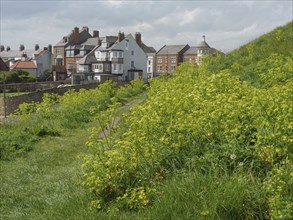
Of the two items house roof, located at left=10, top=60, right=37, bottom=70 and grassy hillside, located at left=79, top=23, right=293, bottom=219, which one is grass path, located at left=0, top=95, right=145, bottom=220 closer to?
grassy hillside, located at left=79, top=23, right=293, bottom=219

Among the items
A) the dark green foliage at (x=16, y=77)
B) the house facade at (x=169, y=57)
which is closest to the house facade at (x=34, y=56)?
the dark green foliage at (x=16, y=77)

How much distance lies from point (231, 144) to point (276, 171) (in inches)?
33.7

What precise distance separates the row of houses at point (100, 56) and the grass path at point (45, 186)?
50.0 m

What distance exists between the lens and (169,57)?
3679 inches

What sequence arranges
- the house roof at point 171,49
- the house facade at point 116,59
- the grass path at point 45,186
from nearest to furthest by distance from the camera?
the grass path at point 45,186
the house facade at point 116,59
the house roof at point 171,49

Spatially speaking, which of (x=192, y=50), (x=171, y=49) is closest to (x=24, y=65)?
(x=171, y=49)

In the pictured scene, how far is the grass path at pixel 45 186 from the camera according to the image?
5.04 meters

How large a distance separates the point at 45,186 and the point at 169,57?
288 ft

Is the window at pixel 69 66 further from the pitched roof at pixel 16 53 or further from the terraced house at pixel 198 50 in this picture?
the terraced house at pixel 198 50

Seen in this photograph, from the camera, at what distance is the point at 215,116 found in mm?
5023

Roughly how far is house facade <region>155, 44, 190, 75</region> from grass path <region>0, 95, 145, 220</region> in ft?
268

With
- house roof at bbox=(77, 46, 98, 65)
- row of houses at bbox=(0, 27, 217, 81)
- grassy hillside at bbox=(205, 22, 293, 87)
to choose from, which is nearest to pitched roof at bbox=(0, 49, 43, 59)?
row of houses at bbox=(0, 27, 217, 81)

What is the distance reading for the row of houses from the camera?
7569cm

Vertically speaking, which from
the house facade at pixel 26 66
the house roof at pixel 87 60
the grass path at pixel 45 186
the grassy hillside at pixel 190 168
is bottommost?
the grass path at pixel 45 186
